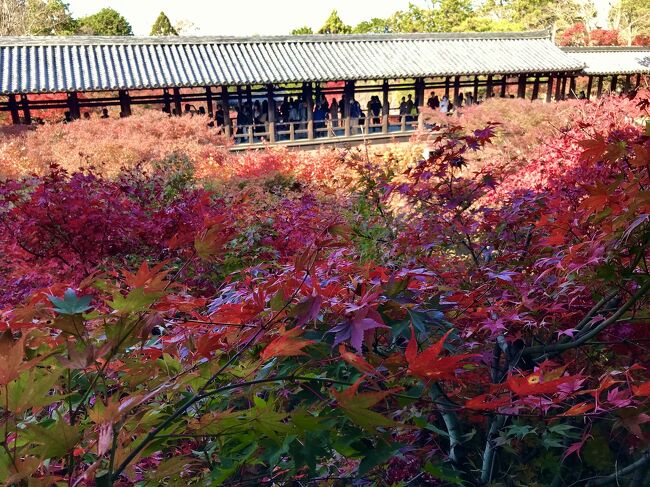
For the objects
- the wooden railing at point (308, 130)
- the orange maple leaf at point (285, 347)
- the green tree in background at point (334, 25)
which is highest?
the green tree in background at point (334, 25)

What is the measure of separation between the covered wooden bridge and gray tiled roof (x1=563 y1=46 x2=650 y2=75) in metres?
3.84

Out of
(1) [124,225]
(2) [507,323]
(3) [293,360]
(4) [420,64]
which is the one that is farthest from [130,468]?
(4) [420,64]

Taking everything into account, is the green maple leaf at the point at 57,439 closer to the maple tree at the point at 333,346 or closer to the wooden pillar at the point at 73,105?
the maple tree at the point at 333,346

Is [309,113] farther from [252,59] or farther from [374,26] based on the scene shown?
[374,26]

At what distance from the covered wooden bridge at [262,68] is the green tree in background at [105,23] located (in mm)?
21378

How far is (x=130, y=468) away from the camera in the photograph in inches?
52.0

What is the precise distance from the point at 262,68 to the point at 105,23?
29.1m

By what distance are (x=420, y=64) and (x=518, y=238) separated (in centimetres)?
1635

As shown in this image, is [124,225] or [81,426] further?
[124,225]

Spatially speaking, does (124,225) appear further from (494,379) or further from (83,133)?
(83,133)

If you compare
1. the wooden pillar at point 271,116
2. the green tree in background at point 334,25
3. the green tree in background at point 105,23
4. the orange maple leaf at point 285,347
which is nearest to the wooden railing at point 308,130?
the wooden pillar at point 271,116

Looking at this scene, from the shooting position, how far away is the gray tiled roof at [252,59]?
1525 centimetres

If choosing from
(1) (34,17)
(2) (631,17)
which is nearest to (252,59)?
(1) (34,17)

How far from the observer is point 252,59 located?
17312 millimetres
